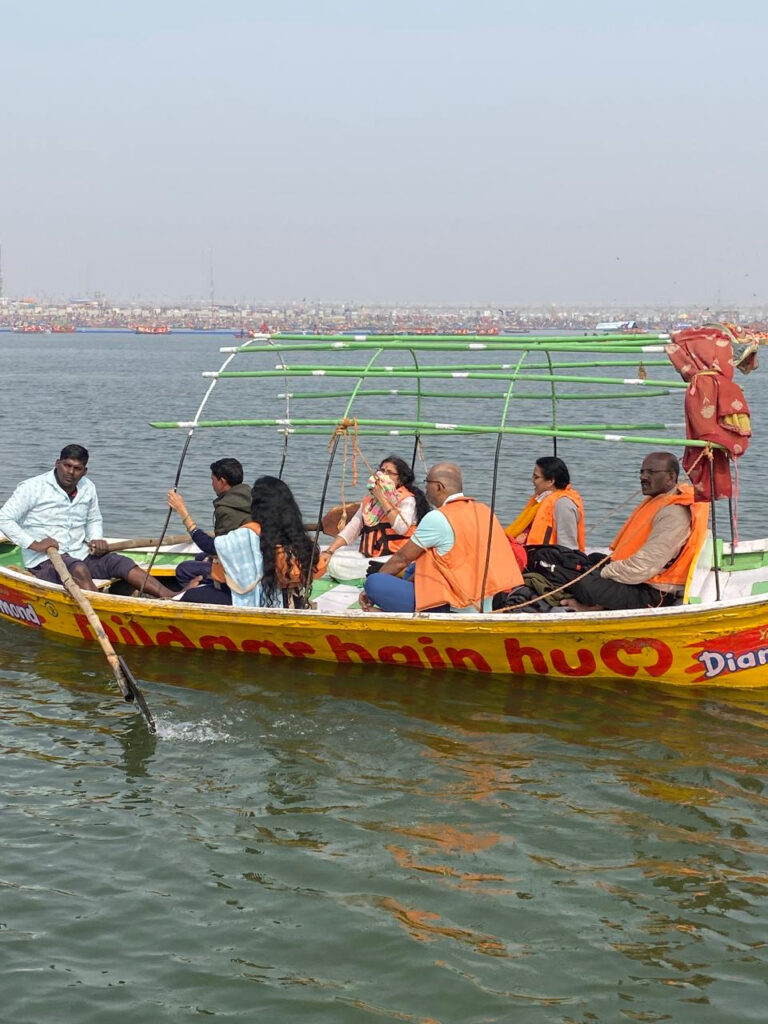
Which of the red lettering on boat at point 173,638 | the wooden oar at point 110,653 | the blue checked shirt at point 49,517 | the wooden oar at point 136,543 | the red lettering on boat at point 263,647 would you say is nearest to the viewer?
the wooden oar at point 110,653

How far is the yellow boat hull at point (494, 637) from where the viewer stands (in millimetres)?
8219

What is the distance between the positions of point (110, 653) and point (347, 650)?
1878 mm

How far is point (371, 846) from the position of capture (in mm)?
6305

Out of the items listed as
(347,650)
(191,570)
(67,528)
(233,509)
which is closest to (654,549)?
(347,650)

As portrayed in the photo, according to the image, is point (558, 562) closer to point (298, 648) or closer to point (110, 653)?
point (298, 648)

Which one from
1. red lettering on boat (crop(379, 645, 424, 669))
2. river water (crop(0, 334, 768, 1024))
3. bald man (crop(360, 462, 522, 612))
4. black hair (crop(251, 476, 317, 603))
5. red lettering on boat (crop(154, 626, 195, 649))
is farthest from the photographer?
red lettering on boat (crop(154, 626, 195, 649))

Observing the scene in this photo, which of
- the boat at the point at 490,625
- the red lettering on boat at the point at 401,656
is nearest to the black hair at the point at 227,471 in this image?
the boat at the point at 490,625

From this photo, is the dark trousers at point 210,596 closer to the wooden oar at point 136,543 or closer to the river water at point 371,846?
the river water at point 371,846

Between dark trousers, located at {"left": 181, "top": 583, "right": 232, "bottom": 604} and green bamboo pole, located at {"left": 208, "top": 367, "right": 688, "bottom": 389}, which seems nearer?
green bamboo pole, located at {"left": 208, "top": 367, "right": 688, "bottom": 389}

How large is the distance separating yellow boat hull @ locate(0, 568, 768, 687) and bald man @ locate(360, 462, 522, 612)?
226 mm

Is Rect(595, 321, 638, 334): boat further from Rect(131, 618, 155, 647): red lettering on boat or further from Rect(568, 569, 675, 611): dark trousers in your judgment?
Rect(131, 618, 155, 647): red lettering on boat

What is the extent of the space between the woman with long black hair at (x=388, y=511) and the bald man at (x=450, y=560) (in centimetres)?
82

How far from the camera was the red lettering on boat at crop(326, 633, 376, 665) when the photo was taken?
8914mm

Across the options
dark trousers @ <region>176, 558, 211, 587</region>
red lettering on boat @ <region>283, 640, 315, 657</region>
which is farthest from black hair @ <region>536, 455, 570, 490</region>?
dark trousers @ <region>176, 558, 211, 587</region>
